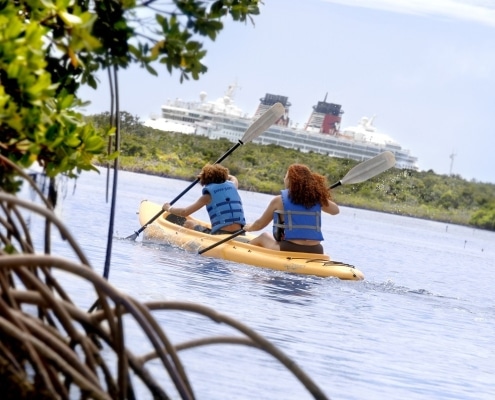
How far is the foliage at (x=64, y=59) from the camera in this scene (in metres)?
4.18

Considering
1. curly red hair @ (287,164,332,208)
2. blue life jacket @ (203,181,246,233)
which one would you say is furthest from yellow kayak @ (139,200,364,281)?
curly red hair @ (287,164,332,208)

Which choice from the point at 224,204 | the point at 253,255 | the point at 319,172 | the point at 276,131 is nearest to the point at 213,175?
the point at 224,204

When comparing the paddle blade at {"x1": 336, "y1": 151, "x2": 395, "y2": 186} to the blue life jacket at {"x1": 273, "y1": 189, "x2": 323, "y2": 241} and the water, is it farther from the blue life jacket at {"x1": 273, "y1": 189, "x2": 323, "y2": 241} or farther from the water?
the blue life jacket at {"x1": 273, "y1": 189, "x2": 323, "y2": 241}

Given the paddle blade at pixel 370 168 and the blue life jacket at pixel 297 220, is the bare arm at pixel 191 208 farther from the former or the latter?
the paddle blade at pixel 370 168

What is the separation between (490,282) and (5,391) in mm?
17874

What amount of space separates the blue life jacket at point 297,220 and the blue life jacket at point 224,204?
0.69 meters

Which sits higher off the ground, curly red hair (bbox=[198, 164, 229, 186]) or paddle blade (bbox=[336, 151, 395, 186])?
paddle blade (bbox=[336, 151, 395, 186])

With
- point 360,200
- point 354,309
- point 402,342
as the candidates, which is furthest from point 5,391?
point 360,200

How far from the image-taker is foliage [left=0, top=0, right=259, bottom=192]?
4.18m

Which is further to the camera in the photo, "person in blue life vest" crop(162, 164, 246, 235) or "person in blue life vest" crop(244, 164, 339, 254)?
"person in blue life vest" crop(162, 164, 246, 235)

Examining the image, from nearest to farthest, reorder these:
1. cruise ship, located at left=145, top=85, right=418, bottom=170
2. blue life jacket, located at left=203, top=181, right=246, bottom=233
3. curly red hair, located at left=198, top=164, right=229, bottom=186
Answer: blue life jacket, located at left=203, top=181, right=246, bottom=233 < curly red hair, located at left=198, top=164, right=229, bottom=186 < cruise ship, located at left=145, top=85, right=418, bottom=170

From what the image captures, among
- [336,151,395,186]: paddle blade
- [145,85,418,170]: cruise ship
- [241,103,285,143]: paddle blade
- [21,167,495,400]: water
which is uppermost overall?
[145,85,418,170]: cruise ship

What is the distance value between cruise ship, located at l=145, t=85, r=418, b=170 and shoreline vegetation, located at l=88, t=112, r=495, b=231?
78.9 feet

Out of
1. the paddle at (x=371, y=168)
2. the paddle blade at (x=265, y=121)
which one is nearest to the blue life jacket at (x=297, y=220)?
the paddle at (x=371, y=168)
